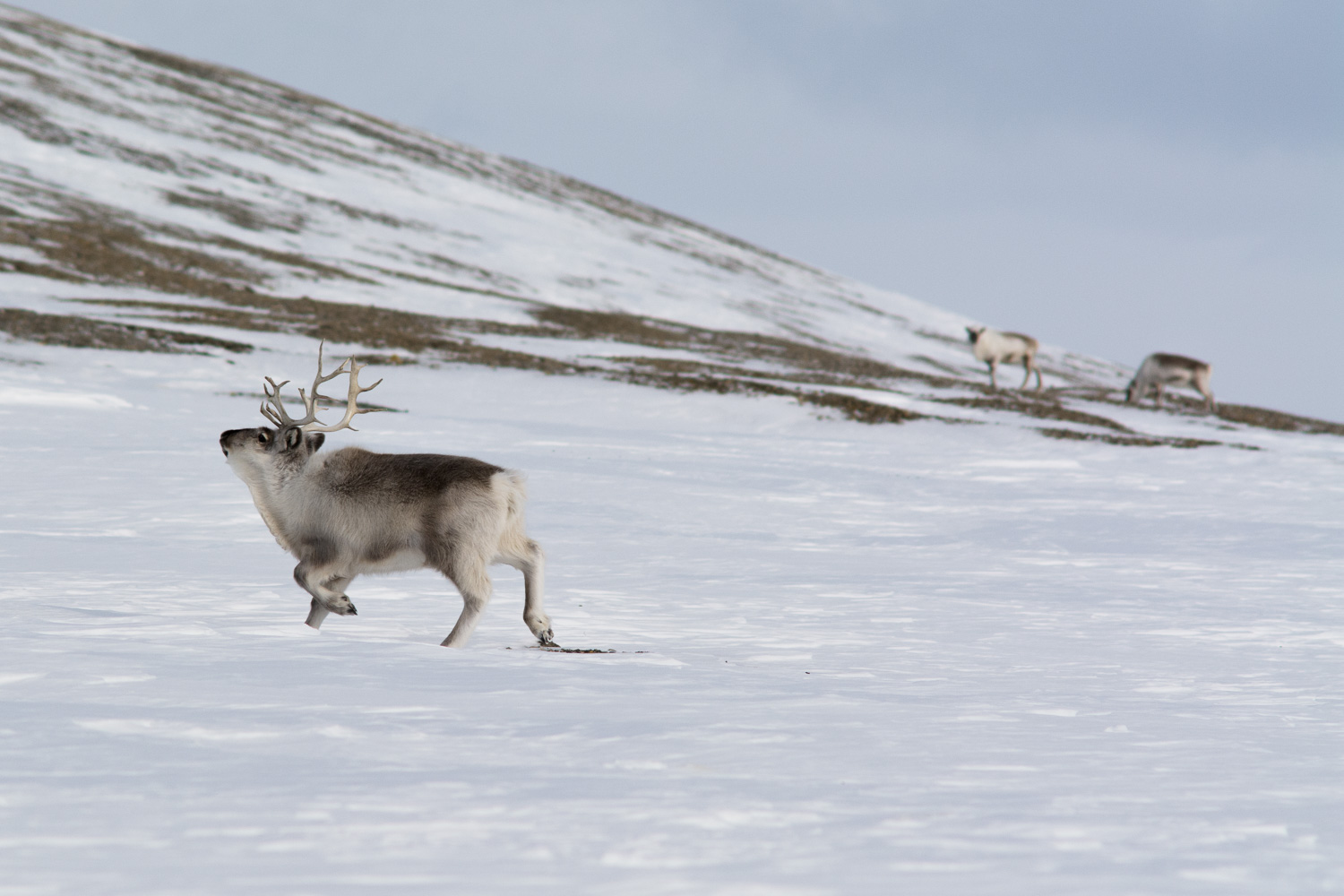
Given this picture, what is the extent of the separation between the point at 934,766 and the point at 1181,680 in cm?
296

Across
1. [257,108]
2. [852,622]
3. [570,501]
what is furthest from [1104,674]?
[257,108]

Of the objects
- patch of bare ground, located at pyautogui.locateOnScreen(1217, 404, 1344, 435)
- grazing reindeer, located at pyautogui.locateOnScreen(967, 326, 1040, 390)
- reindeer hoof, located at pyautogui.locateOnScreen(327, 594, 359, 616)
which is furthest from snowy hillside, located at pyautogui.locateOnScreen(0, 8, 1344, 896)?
grazing reindeer, located at pyautogui.locateOnScreen(967, 326, 1040, 390)

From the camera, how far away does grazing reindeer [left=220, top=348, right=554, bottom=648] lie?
284 inches

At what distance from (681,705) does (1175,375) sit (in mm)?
33067

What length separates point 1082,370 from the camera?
71.6 metres

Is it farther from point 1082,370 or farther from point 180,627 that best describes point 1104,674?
point 1082,370

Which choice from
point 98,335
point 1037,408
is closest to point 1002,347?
point 1037,408

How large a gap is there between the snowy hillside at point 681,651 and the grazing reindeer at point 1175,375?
5474 millimetres

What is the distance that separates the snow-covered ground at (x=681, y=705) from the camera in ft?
10.8

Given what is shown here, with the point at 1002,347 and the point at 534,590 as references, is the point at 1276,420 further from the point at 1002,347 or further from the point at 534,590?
the point at 534,590

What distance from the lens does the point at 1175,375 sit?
34812mm

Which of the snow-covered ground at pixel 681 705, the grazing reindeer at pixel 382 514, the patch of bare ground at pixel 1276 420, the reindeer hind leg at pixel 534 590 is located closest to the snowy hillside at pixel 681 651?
the snow-covered ground at pixel 681 705

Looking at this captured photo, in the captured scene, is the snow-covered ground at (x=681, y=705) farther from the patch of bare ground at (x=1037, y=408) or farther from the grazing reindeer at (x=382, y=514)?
the patch of bare ground at (x=1037, y=408)

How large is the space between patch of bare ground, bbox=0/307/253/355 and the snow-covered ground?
447 inches
